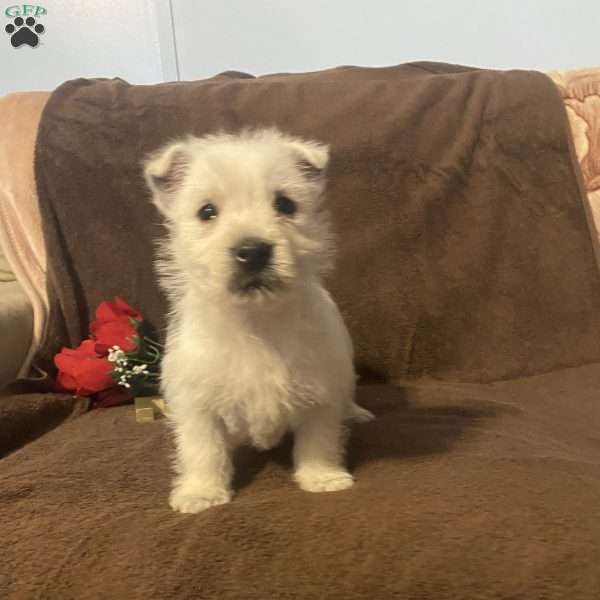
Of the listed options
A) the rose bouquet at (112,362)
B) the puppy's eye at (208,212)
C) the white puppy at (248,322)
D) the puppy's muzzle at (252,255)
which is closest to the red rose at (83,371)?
the rose bouquet at (112,362)

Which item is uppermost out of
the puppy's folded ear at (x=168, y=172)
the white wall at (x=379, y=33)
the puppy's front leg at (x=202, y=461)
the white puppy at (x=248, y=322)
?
the white wall at (x=379, y=33)

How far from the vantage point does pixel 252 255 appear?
4.37 feet

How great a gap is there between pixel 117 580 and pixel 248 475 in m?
0.46

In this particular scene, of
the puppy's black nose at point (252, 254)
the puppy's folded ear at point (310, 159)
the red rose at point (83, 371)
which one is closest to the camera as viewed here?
the puppy's black nose at point (252, 254)

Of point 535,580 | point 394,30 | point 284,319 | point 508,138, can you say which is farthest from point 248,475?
point 394,30

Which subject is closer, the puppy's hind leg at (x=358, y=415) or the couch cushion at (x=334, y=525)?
the couch cushion at (x=334, y=525)

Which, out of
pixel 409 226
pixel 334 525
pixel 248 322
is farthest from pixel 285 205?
pixel 409 226

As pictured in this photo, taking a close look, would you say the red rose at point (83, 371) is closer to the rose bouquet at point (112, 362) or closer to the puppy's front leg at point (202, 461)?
the rose bouquet at point (112, 362)

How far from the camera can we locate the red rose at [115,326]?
87.9 inches

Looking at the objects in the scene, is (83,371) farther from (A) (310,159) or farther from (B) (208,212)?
(A) (310,159)

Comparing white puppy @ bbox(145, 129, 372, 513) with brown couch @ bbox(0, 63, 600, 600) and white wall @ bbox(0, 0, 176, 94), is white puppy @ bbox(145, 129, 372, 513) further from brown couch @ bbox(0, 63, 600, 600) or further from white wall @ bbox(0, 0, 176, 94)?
white wall @ bbox(0, 0, 176, 94)

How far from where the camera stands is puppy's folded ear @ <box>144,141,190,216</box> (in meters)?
1.56

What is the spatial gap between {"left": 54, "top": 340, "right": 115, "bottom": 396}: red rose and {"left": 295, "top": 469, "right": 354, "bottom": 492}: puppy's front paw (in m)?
0.92

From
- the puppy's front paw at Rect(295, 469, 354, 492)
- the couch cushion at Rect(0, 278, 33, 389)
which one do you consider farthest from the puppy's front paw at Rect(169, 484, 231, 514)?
the couch cushion at Rect(0, 278, 33, 389)
